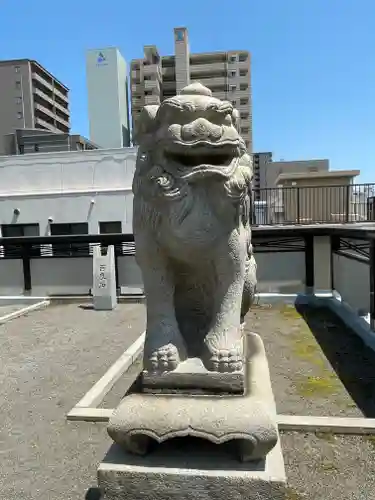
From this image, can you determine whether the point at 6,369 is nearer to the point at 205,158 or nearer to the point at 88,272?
the point at 205,158

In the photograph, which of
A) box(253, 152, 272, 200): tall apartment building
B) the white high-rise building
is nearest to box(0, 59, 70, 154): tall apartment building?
the white high-rise building

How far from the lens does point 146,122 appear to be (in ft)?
7.55

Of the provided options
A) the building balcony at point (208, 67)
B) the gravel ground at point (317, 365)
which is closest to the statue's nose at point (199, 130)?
the gravel ground at point (317, 365)

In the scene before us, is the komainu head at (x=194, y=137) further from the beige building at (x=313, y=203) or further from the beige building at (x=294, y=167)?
the beige building at (x=294, y=167)

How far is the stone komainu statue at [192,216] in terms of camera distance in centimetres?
215

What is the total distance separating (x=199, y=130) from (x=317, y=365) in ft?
11.3

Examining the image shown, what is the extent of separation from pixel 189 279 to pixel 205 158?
751mm

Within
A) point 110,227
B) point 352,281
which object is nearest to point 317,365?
point 352,281

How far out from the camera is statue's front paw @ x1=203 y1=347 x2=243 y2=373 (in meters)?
2.20

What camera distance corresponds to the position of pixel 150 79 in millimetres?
52344

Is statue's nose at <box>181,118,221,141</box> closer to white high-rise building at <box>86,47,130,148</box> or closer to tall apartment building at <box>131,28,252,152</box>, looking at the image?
white high-rise building at <box>86,47,130,148</box>

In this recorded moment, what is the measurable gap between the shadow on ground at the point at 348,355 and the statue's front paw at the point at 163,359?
202 cm

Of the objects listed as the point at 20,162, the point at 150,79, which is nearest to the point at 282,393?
the point at 20,162

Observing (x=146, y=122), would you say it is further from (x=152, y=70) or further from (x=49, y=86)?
(x=49, y=86)
